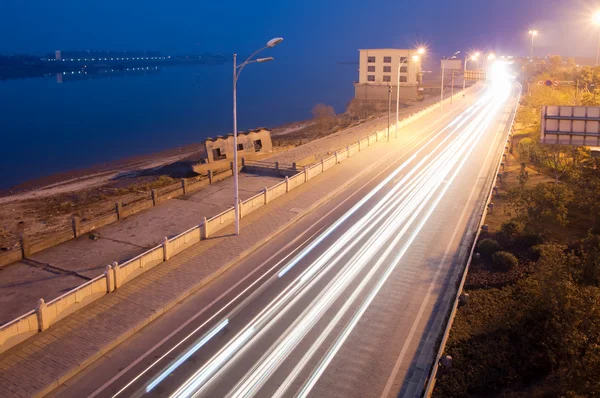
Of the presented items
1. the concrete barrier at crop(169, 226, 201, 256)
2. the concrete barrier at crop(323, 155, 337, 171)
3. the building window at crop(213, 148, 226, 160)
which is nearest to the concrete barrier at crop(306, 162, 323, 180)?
the concrete barrier at crop(323, 155, 337, 171)

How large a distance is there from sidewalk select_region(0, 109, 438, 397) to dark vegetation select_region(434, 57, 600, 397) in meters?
7.20

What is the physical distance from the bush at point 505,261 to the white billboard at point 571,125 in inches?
218

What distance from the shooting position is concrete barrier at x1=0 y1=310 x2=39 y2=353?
11602mm

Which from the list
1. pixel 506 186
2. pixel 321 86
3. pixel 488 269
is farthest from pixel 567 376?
pixel 321 86

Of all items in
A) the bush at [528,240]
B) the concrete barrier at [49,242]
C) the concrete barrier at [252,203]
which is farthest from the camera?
the concrete barrier at [252,203]

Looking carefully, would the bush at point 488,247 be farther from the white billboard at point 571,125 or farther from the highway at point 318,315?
the white billboard at point 571,125

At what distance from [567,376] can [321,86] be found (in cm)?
14545

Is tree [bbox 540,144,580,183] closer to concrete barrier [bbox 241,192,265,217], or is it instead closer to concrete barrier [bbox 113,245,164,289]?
concrete barrier [bbox 241,192,265,217]

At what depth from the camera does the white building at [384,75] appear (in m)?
84.4

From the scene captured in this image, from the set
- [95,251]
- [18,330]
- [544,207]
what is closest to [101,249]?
[95,251]

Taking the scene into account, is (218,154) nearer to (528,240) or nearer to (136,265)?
(136,265)

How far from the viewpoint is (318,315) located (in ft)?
43.4

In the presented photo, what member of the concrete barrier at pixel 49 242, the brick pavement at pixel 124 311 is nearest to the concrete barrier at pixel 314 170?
the brick pavement at pixel 124 311

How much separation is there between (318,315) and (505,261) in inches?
268
